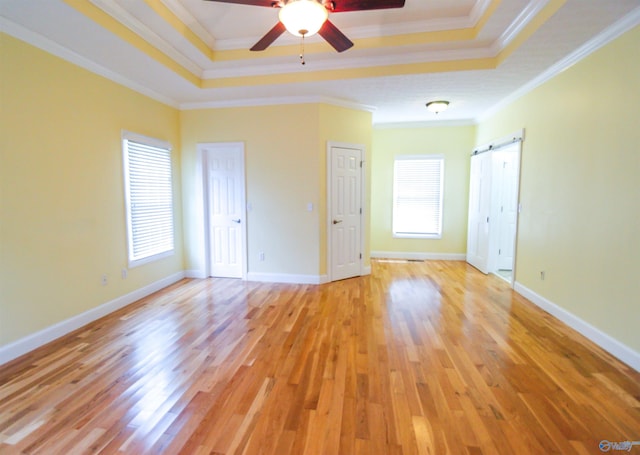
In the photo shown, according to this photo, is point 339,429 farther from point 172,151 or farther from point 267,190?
point 172,151

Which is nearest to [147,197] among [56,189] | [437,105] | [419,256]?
[56,189]

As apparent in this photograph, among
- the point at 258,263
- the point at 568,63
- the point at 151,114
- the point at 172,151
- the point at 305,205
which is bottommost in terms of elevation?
the point at 258,263

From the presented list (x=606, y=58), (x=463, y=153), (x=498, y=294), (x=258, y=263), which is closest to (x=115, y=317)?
(x=258, y=263)

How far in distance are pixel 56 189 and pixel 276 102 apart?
9.64ft

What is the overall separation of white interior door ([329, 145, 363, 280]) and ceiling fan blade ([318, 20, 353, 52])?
77.7 inches

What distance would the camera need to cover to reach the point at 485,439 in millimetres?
1670

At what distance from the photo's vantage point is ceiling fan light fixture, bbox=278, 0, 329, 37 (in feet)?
6.65

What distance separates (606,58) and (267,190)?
4.09 m

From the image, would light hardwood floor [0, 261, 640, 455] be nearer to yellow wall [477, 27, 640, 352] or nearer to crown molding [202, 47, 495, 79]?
yellow wall [477, 27, 640, 352]

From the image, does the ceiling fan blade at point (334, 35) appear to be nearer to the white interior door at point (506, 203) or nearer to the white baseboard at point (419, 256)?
the white interior door at point (506, 203)

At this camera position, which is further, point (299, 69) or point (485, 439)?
point (299, 69)

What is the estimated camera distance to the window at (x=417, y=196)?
619cm

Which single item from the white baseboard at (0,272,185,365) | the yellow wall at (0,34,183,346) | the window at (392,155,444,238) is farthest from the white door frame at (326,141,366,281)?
the yellow wall at (0,34,183,346)

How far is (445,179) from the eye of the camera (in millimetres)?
6121
